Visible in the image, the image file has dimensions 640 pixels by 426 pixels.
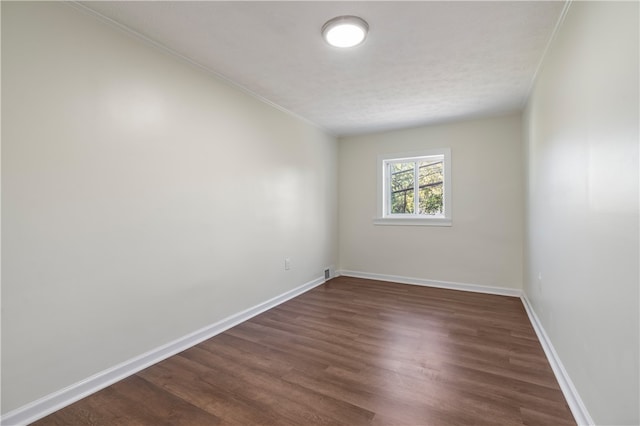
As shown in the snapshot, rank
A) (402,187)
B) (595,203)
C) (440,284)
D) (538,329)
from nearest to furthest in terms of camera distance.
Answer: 1. (595,203)
2. (538,329)
3. (440,284)
4. (402,187)

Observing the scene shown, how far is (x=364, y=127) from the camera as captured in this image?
169 inches

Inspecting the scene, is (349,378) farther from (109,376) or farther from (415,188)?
(415,188)

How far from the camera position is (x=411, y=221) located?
4.38 metres

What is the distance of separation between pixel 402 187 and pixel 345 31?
297cm

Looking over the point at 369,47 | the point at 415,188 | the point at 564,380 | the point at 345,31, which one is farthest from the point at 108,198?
the point at 415,188

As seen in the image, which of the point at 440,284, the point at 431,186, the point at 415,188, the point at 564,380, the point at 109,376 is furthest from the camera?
the point at 415,188

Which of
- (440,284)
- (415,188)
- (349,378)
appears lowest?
(349,378)

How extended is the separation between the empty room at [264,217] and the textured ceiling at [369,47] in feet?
0.06

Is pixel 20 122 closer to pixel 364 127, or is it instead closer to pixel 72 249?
pixel 72 249

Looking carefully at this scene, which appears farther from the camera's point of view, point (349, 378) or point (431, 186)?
point (431, 186)

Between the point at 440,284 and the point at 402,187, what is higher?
the point at 402,187

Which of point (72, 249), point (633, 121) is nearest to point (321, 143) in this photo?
point (72, 249)

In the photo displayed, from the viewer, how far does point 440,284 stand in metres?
4.19

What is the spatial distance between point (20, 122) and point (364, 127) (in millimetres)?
3612
